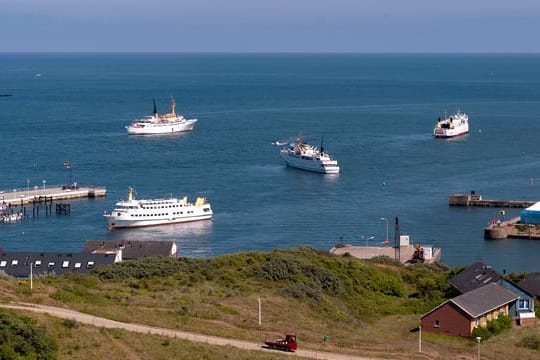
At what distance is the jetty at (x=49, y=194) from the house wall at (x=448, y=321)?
134 feet

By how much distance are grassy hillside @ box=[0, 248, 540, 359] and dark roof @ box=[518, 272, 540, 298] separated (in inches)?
107

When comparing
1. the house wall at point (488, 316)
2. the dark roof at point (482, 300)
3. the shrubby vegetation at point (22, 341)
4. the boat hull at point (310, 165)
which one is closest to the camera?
the shrubby vegetation at point (22, 341)

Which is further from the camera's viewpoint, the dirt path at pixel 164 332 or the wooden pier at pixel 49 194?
the wooden pier at pixel 49 194

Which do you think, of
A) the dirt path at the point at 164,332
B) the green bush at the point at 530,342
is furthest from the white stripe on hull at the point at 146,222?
the dirt path at the point at 164,332

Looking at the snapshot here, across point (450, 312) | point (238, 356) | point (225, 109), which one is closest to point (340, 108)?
point (225, 109)

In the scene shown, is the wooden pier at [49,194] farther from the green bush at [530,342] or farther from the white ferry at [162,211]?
the green bush at [530,342]

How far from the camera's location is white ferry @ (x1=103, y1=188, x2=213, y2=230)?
60250 millimetres

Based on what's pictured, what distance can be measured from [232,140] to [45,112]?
40.5 metres

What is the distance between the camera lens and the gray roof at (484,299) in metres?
29.8

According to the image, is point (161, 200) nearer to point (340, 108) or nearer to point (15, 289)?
point (15, 289)

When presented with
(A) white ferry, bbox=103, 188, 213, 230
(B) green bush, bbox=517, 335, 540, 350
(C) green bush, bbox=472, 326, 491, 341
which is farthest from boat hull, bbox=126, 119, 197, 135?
(B) green bush, bbox=517, 335, 540, 350

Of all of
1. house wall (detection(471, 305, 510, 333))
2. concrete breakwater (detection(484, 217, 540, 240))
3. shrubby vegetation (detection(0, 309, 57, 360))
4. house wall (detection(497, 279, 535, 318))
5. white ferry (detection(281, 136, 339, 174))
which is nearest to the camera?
shrubby vegetation (detection(0, 309, 57, 360))

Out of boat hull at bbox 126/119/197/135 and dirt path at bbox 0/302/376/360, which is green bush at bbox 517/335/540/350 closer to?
dirt path at bbox 0/302/376/360

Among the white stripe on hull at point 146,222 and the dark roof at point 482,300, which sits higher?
the dark roof at point 482,300
